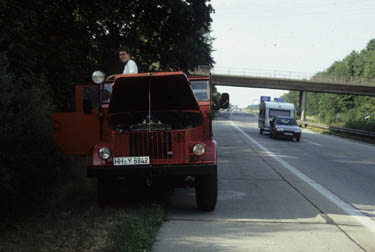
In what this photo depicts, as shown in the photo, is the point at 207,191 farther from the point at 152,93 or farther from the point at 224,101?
the point at 224,101

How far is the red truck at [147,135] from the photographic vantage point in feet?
21.4

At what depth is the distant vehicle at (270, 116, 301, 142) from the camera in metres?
27.4

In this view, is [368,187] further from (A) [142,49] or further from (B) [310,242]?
(A) [142,49]

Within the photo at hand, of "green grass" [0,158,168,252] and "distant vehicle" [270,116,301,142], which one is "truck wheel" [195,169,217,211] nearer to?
"green grass" [0,158,168,252]

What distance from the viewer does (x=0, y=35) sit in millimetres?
7371

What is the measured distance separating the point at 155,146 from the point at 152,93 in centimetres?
96

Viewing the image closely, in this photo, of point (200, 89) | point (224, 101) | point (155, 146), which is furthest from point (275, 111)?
point (155, 146)

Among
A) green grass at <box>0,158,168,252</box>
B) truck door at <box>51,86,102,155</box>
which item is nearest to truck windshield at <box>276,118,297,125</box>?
green grass at <box>0,158,168,252</box>

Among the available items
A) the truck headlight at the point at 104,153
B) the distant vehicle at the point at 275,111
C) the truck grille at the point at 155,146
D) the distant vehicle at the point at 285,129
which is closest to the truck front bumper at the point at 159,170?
the truck grille at the point at 155,146

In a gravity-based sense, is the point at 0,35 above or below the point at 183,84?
above

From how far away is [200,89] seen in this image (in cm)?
870

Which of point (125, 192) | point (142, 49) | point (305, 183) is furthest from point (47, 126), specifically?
point (142, 49)

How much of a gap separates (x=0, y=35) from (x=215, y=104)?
4.05 m

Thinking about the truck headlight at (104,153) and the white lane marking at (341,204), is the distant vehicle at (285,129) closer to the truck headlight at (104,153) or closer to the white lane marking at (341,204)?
the white lane marking at (341,204)
